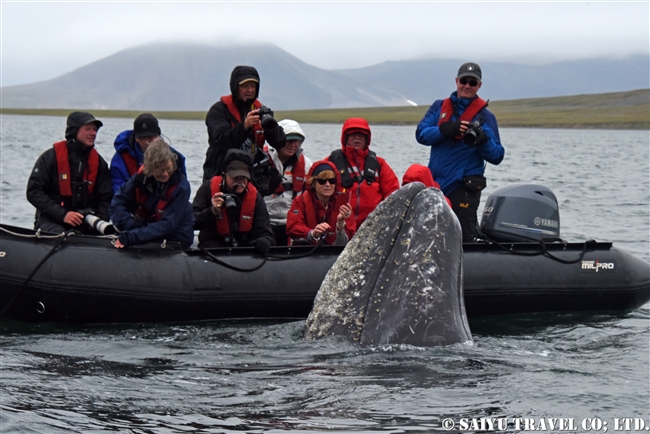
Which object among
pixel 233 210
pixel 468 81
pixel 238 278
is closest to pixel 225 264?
pixel 238 278

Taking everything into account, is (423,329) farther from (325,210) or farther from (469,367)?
(325,210)

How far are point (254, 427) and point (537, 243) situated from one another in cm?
503

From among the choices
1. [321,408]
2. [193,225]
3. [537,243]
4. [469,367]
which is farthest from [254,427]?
[537,243]

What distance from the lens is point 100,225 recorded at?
8.33m

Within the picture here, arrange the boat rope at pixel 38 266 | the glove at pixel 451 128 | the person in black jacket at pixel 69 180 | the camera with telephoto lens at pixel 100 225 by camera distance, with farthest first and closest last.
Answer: the glove at pixel 451 128
the person in black jacket at pixel 69 180
the camera with telephoto lens at pixel 100 225
the boat rope at pixel 38 266

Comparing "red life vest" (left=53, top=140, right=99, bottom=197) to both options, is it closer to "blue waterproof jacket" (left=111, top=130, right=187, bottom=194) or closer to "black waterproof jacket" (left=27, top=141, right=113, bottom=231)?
"black waterproof jacket" (left=27, top=141, right=113, bottom=231)

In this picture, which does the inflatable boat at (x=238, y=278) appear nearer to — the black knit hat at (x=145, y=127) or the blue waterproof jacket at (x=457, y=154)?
the blue waterproof jacket at (x=457, y=154)

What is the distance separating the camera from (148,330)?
7.83 m

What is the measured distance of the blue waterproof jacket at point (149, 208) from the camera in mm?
7926

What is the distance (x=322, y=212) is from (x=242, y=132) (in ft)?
3.68

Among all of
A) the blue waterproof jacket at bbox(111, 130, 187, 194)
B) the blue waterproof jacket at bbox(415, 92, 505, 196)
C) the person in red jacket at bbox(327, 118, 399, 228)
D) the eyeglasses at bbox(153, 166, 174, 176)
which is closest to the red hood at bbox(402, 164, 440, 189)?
the person in red jacket at bbox(327, 118, 399, 228)

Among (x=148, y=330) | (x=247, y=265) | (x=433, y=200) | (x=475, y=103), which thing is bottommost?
(x=148, y=330)

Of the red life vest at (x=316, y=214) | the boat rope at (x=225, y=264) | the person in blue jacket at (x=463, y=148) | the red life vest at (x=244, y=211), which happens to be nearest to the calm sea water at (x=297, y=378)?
the boat rope at (x=225, y=264)

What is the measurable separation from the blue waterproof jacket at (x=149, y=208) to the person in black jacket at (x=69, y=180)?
2.00ft
